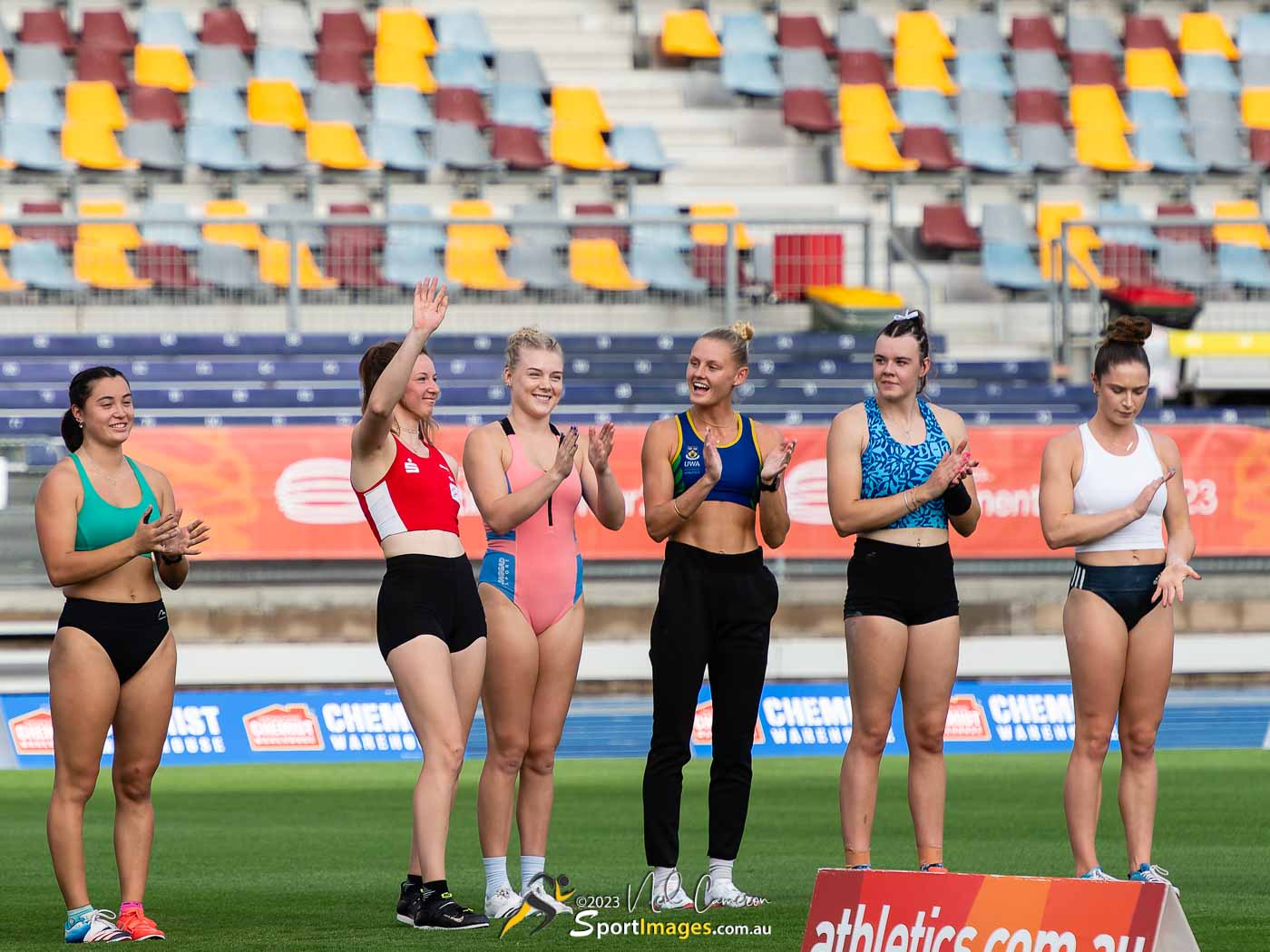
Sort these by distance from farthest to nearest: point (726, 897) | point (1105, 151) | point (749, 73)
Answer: point (749, 73), point (1105, 151), point (726, 897)

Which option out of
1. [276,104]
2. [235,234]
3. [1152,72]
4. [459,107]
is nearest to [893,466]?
[235,234]

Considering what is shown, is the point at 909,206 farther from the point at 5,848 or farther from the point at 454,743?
the point at 454,743

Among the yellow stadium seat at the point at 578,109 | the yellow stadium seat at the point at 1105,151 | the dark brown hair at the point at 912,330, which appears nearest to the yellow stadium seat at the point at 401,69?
the yellow stadium seat at the point at 578,109

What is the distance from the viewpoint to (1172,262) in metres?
20.3

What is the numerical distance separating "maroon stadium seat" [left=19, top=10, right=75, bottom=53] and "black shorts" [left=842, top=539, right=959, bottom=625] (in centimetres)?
1961

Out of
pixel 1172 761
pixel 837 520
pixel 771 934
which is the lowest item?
pixel 1172 761

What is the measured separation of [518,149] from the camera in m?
22.7

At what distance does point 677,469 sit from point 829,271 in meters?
12.9

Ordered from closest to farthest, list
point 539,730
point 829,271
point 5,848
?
1. point 539,730
2. point 5,848
3. point 829,271

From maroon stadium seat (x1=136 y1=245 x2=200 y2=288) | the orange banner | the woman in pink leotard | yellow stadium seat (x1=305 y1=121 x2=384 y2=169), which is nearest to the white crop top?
the woman in pink leotard

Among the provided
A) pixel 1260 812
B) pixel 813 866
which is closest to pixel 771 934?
pixel 813 866

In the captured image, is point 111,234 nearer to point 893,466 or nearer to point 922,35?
point 922,35

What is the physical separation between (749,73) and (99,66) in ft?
26.3

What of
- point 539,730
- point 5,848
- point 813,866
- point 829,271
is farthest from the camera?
point 829,271
